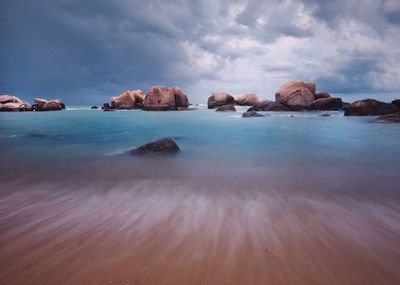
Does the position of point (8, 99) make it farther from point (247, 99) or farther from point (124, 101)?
point (247, 99)

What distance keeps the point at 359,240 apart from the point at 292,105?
41472 millimetres

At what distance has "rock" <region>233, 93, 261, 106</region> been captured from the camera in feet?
203

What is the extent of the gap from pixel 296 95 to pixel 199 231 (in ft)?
137

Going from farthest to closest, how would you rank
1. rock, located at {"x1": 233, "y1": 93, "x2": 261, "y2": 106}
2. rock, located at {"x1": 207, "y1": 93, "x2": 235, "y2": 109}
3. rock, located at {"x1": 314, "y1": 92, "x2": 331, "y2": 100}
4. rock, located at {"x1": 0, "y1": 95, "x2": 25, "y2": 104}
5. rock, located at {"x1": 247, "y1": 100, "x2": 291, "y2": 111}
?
rock, located at {"x1": 233, "y1": 93, "x2": 261, "y2": 106} → rock, located at {"x1": 207, "y1": 93, "x2": 235, "y2": 109} → rock, located at {"x1": 0, "y1": 95, "x2": 25, "y2": 104} → rock, located at {"x1": 314, "y1": 92, "x2": 331, "y2": 100} → rock, located at {"x1": 247, "y1": 100, "x2": 291, "y2": 111}

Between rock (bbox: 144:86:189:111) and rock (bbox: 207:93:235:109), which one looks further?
rock (bbox: 207:93:235:109)

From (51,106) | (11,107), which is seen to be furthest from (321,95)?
(11,107)

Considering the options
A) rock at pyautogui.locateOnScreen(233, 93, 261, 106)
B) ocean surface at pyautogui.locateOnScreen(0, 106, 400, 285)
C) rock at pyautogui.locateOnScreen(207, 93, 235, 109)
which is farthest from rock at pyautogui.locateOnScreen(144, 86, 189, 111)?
ocean surface at pyautogui.locateOnScreen(0, 106, 400, 285)

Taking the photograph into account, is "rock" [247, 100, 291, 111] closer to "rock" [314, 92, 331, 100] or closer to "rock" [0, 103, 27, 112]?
"rock" [314, 92, 331, 100]

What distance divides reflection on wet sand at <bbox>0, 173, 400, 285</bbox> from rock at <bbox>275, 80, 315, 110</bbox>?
39.7 m

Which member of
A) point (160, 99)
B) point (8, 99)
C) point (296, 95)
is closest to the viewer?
point (296, 95)

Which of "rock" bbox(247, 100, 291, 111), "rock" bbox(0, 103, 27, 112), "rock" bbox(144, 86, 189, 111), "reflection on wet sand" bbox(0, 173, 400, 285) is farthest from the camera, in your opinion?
"rock" bbox(0, 103, 27, 112)

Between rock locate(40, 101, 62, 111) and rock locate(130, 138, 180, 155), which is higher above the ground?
rock locate(40, 101, 62, 111)

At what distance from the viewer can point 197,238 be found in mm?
2836

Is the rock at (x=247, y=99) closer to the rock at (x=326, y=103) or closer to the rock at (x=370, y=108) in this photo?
the rock at (x=326, y=103)
